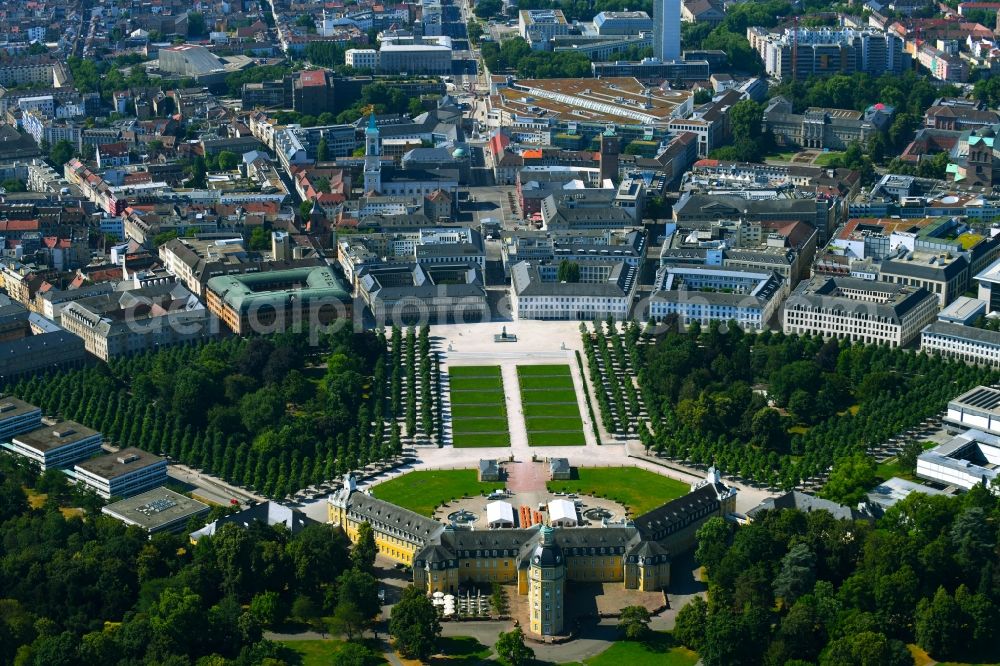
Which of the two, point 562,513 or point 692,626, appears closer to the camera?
A: point 692,626

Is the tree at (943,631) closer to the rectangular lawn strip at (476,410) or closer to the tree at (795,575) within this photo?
the tree at (795,575)

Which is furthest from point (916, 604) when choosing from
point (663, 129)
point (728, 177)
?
point (663, 129)

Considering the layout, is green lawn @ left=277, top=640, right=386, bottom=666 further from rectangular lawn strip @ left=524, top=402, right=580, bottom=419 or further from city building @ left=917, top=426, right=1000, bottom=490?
city building @ left=917, top=426, right=1000, bottom=490

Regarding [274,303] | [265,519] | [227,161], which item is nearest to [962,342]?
[274,303]

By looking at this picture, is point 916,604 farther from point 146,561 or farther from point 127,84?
point 127,84

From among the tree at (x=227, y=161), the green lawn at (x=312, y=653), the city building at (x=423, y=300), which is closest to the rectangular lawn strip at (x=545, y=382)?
the city building at (x=423, y=300)

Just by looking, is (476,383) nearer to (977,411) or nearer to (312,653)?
(977,411)
